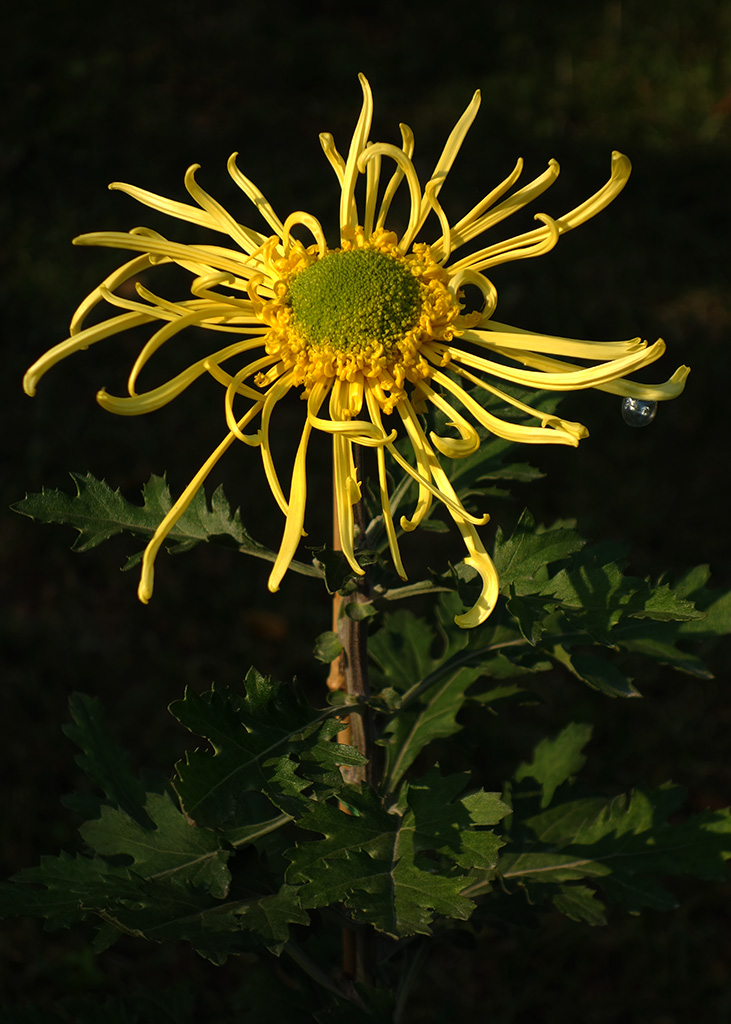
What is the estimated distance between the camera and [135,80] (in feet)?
15.2

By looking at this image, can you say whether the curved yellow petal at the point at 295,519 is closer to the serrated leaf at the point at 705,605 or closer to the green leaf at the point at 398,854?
the green leaf at the point at 398,854

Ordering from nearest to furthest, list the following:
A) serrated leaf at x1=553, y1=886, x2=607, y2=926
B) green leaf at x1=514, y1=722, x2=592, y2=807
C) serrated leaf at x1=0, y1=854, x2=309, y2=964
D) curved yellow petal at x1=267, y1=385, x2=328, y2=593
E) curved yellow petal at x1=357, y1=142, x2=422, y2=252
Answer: curved yellow petal at x1=267, y1=385, x2=328, y2=593 < curved yellow petal at x1=357, y1=142, x2=422, y2=252 < serrated leaf at x1=0, y1=854, x2=309, y2=964 < serrated leaf at x1=553, y1=886, x2=607, y2=926 < green leaf at x1=514, y1=722, x2=592, y2=807

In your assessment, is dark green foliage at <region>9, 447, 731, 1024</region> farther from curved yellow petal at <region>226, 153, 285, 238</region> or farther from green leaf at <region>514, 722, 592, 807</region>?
curved yellow petal at <region>226, 153, 285, 238</region>

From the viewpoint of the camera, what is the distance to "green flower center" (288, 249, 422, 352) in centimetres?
134

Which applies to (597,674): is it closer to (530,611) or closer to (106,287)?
(530,611)

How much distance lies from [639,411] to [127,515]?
0.77 meters

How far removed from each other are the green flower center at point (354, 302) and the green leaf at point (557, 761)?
1.02 meters

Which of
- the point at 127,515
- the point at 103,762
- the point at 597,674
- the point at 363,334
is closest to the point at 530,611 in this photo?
the point at 597,674

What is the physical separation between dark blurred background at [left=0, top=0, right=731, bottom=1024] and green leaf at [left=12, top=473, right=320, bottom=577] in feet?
4.30

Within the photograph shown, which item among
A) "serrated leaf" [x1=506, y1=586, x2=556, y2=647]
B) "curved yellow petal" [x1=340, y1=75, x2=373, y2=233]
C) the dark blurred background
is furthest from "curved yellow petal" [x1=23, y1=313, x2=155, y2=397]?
the dark blurred background

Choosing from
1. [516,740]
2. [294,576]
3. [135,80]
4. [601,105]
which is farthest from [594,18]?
[516,740]

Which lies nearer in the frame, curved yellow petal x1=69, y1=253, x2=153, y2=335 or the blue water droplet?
curved yellow petal x1=69, y1=253, x2=153, y2=335

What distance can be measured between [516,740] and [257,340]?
2025mm

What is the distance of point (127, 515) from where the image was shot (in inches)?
64.2
